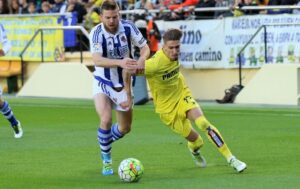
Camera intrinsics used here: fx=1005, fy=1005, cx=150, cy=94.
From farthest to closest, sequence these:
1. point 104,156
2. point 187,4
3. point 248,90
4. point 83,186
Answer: point 187,4 → point 248,90 → point 104,156 → point 83,186

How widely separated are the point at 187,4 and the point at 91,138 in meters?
10.2

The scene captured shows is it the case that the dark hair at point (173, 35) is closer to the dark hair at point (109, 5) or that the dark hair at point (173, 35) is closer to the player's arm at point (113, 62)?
the player's arm at point (113, 62)

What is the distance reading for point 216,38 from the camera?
25875mm

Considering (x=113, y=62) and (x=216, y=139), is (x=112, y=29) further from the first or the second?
(x=216, y=139)

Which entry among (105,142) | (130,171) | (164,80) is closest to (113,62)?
(164,80)

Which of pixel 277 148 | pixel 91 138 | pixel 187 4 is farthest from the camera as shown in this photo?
pixel 187 4

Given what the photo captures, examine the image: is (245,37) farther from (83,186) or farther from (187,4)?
(83,186)

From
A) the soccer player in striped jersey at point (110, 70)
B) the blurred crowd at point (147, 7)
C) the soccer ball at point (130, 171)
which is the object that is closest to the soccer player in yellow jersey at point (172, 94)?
the soccer player in striped jersey at point (110, 70)

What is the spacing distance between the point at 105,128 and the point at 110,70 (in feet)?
2.49

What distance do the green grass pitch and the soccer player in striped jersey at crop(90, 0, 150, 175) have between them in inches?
20.7

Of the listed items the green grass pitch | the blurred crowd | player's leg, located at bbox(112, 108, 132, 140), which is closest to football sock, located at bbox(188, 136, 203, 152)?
the green grass pitch

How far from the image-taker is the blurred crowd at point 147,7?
2570cm

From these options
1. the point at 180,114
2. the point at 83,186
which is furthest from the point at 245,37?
the point at 83,186

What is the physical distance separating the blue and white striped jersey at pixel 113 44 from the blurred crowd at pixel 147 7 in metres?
12.1
